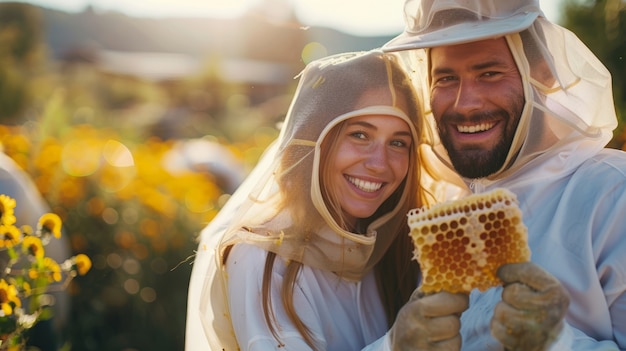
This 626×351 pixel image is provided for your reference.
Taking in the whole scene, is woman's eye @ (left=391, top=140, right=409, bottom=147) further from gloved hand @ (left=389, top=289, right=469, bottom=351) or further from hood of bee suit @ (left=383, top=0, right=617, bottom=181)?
gloved hand @ (left=389, top=289, right=469, bottom=351)

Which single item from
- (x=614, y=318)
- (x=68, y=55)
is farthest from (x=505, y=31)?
(x=68, y=55)

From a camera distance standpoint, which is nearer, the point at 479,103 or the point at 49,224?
the point at 479,103

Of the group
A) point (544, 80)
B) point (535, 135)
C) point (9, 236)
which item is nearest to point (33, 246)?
point (9, 236)

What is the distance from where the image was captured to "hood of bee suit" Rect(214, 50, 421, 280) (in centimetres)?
319

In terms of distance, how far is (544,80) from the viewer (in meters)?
3.20

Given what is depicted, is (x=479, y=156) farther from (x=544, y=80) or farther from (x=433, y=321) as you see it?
(x=433, y=321)

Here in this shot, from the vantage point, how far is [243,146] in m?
9.77

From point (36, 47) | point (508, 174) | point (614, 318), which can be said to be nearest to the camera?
point (614, 318)

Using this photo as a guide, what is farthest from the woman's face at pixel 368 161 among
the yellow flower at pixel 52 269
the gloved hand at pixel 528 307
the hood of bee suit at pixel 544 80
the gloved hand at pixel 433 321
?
the yellow flower at pixel 52 269

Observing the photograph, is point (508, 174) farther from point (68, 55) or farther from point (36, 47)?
point (68, 55)

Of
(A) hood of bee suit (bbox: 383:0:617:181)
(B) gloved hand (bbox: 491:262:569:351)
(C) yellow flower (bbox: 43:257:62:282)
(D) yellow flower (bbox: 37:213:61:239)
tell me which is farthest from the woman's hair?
(D) yellow flower (bbox: 37:213:61:239)

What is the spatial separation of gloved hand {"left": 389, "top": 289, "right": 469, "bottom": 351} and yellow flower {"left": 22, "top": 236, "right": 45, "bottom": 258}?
1779 mm

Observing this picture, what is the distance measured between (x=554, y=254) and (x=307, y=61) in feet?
4.80

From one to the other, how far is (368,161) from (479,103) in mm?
528
